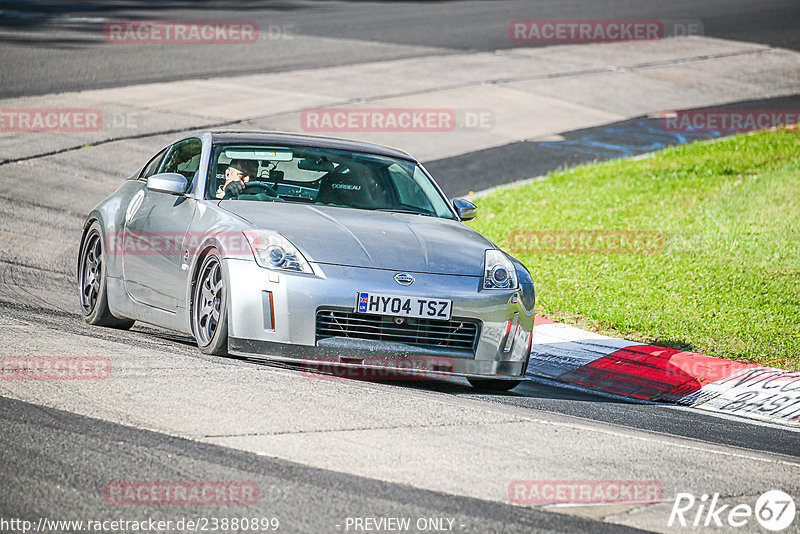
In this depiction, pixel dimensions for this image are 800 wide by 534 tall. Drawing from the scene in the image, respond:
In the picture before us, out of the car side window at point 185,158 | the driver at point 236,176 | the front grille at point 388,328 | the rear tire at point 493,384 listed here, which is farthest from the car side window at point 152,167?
the rear tire at point 493,384

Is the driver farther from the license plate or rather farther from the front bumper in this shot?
the license plate

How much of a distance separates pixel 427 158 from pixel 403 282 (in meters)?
10.7

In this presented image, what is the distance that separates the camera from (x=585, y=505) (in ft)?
14.4

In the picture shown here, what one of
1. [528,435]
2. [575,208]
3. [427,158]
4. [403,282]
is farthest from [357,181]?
[427,158]

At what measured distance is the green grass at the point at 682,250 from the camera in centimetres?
919

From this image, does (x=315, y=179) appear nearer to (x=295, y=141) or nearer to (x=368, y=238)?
(x=295, y=141)

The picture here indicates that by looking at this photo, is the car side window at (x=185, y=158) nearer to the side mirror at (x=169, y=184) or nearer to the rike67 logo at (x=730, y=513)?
Result: the side mirror at (x=169, y=184)

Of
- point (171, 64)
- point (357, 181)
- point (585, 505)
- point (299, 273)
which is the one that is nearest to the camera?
point (585, 505)

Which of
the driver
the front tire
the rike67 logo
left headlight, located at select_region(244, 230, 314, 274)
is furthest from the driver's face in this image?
the rike67 logo

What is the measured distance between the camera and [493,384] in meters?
7.27

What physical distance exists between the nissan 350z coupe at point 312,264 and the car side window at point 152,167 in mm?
133

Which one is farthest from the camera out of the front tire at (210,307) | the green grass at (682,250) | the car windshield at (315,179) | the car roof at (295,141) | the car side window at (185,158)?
the green grass at (682,250)

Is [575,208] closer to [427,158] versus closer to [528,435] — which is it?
[427,158]

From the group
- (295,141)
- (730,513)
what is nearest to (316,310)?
(295,141)
